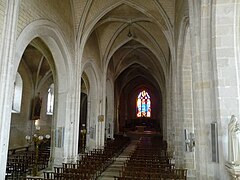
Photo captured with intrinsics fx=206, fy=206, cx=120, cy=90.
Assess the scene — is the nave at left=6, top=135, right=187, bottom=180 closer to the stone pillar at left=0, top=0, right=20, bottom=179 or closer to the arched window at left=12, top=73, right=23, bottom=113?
the stone pillar at left=0, top=0, right=20, bottom=179

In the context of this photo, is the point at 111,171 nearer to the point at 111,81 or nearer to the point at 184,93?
the point at 184,93

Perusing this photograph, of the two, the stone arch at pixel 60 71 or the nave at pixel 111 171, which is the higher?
the stone arch at pixel 60 71

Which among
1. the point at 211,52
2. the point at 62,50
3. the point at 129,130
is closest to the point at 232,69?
the point at 211,52

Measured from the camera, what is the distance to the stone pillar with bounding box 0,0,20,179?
677 cm

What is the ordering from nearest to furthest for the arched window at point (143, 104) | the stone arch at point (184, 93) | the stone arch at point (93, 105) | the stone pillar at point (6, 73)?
the stone pillar at point (6, 73)
the stone arch at point (184, 93)
the stone arch at point (93, 105)
the arched window at point (143, 104)

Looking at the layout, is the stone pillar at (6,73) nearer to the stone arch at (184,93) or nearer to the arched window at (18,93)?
the stone arch at (184,93)

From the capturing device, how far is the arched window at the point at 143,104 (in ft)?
123

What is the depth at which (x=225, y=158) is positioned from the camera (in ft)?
18.8

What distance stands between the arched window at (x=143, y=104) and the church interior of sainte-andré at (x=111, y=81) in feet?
39.2

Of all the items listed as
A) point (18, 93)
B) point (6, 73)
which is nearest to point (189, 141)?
point (6, 73)

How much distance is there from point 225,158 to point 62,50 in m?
9.97

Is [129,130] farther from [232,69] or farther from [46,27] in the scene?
[232,69]

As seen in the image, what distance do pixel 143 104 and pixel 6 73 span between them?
32030 mm

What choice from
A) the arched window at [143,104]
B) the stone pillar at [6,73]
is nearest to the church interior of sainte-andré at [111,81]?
the stone pillar at [6,73]
